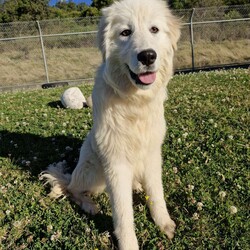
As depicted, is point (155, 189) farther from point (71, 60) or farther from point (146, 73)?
point (71, 60)

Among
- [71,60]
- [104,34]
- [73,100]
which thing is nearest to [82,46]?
[71,60]

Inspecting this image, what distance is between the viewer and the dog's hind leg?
3.24 meters

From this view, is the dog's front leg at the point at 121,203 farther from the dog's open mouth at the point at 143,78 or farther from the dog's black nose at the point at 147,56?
the dog's black nose at the point at 147,56

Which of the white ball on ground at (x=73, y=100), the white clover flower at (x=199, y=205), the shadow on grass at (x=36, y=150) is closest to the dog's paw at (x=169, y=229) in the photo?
the white clover flower at (x=199, y=205)

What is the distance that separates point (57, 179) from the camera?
3670 millimetres

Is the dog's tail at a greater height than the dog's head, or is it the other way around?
the dog's head

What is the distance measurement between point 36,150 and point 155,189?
2.30m

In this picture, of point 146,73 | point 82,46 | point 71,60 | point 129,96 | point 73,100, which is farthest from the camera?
point 71,60

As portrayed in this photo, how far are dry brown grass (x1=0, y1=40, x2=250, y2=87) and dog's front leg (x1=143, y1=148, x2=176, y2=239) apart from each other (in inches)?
490

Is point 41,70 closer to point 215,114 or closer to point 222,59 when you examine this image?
point 222,59

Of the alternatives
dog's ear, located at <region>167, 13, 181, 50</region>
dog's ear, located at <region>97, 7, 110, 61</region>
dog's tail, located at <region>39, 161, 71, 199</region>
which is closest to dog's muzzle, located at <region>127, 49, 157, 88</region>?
dog's ear, located at <region>97, 7, 110, 61</region>

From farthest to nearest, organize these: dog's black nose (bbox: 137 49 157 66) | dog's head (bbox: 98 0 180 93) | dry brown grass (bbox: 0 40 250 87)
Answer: dry brown grass (bbox: 0 40 250 87), dog's head (bbox: 98 0 180 93), dog's black nose (bbox: 137 49 157 66)

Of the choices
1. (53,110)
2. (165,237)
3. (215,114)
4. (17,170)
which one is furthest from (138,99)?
(53,110)

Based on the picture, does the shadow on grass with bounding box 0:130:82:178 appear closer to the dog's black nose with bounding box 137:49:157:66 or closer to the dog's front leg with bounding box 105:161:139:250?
the dog's front leg with bounding box 105:161:139:250
